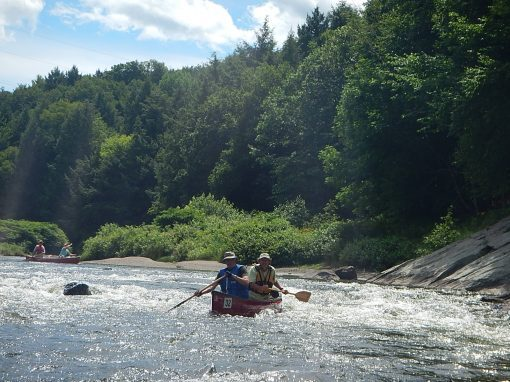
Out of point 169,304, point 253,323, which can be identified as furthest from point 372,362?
point 169,304

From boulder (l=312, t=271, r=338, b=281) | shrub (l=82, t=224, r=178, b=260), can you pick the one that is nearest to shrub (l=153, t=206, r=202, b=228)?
shrub (l=82, t=224, r=178, b=260)

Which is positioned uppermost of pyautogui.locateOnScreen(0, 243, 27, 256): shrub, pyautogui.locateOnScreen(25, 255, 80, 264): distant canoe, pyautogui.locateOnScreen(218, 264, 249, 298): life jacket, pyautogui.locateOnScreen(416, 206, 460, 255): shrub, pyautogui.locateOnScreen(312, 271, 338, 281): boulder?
pyautogui.locateOnScreen(416, 206, 460, 255): shrub

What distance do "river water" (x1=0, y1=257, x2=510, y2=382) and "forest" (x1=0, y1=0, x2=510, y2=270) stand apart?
40.1ft

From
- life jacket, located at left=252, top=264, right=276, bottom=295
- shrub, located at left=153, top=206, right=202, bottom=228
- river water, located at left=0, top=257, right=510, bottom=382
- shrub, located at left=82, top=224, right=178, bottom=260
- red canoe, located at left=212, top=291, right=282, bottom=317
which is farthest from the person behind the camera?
shrub, located at left=153, top=206, right=202, bottom=228

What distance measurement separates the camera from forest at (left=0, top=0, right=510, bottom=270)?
31656 mm

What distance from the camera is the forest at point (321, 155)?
104 feet

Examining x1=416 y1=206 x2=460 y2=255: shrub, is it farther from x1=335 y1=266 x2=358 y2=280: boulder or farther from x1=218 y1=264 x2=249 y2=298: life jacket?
x1=218 y1=264 x2=249 y2=298: life jacket

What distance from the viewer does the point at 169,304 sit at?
20.3m

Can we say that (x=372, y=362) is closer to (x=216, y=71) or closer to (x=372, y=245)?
(x=372, y=245)

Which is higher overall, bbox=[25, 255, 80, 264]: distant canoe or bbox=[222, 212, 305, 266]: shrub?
bbox=[222, 212, 305, 266]: shrub

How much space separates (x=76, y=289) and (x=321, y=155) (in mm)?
27453

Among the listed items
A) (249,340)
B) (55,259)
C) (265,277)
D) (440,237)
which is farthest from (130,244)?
(249,340)

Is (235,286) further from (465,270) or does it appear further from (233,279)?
(465,270)

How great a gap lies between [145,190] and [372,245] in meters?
59.8
